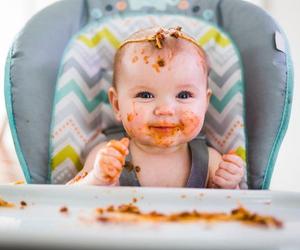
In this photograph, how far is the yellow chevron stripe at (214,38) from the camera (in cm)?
115

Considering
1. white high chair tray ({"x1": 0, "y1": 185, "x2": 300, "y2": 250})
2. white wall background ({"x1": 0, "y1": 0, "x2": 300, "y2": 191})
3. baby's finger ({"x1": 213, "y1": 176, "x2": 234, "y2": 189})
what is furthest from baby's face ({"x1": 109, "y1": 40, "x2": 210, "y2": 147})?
white wall background ({"x1": 0, "y1": 0, "x2": 300, "y2": 191})

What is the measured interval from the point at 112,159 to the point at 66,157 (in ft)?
0.84

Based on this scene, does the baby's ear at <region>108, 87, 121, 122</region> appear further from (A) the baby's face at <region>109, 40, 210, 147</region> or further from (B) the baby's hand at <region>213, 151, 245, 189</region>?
(B) the baby's hand at <region>213, 151, 245, 189</region>

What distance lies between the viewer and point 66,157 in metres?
1.06

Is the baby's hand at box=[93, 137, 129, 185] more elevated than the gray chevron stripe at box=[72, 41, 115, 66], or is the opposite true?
the gray chevron stripe at box=[72, 41, 115, 66]

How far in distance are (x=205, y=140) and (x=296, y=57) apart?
652mm

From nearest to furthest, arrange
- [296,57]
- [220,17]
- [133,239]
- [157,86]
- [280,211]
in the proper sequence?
[133,239] → [280,211] → [157,86] → [220,17] → [296,57]

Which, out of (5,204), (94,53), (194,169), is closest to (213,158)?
(194,169)

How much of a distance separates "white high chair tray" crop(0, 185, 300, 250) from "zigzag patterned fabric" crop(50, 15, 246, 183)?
333 mm

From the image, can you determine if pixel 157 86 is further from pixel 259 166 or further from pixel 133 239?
pixel 133 239

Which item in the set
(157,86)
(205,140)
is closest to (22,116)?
(157,86)

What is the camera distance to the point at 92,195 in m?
0.73

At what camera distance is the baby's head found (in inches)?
37.1

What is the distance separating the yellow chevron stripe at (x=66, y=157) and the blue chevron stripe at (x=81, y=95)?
0.11 metres
